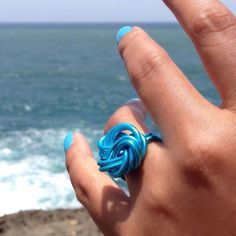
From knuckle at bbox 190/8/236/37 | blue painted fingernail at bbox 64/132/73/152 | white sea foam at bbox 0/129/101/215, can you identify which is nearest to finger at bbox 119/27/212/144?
knuckle at bbox 190/8/236/37

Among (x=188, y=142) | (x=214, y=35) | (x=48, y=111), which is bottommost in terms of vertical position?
(x=48, y=111)

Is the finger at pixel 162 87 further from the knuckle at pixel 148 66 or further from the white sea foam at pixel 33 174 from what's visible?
the white sea foam at pixel 33 174

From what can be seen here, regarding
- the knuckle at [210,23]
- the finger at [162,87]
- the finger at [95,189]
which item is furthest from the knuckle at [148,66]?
the finger at [95,189]

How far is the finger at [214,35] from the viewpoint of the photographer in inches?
57.4

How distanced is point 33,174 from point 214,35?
16.4 meters

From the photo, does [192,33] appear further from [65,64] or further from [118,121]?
[65,64]

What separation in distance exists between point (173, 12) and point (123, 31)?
0.65 feet

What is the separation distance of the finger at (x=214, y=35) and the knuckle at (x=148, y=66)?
0.10 m

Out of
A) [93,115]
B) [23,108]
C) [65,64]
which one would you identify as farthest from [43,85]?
[65,64]

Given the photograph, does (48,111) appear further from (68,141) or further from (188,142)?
(188,142)

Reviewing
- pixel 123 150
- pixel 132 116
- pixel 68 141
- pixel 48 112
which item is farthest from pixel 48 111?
pixel 123 150

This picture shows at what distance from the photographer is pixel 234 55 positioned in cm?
145

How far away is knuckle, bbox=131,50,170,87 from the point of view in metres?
1.53

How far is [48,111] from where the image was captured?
33.4m
